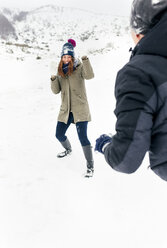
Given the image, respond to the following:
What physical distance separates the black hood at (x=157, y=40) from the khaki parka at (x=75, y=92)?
2232 millimetres

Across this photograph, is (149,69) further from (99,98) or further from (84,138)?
(99,98)

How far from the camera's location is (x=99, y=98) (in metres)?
7.60

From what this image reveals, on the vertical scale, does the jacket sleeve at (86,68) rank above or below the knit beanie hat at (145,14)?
below

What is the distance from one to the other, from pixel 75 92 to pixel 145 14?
7.61 ft

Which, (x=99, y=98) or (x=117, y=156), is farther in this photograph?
(x=99, y=98)

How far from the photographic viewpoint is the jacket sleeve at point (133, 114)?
115 cm

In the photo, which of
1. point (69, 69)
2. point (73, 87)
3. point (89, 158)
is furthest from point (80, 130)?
point (69, 69)

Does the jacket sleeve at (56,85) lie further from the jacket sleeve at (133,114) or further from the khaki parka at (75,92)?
the jacket sleeve at (133,114)

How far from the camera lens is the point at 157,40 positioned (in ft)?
3.75

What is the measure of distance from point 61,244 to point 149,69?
7.04ft

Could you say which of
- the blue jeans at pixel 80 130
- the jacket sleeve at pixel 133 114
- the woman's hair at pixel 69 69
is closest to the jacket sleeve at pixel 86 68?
the woman's hair at pixel 69 69

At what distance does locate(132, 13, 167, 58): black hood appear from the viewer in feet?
3.71

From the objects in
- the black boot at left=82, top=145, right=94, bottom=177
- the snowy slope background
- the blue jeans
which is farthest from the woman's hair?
the snowy slope background

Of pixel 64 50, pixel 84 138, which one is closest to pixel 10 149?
pixel 84 138
